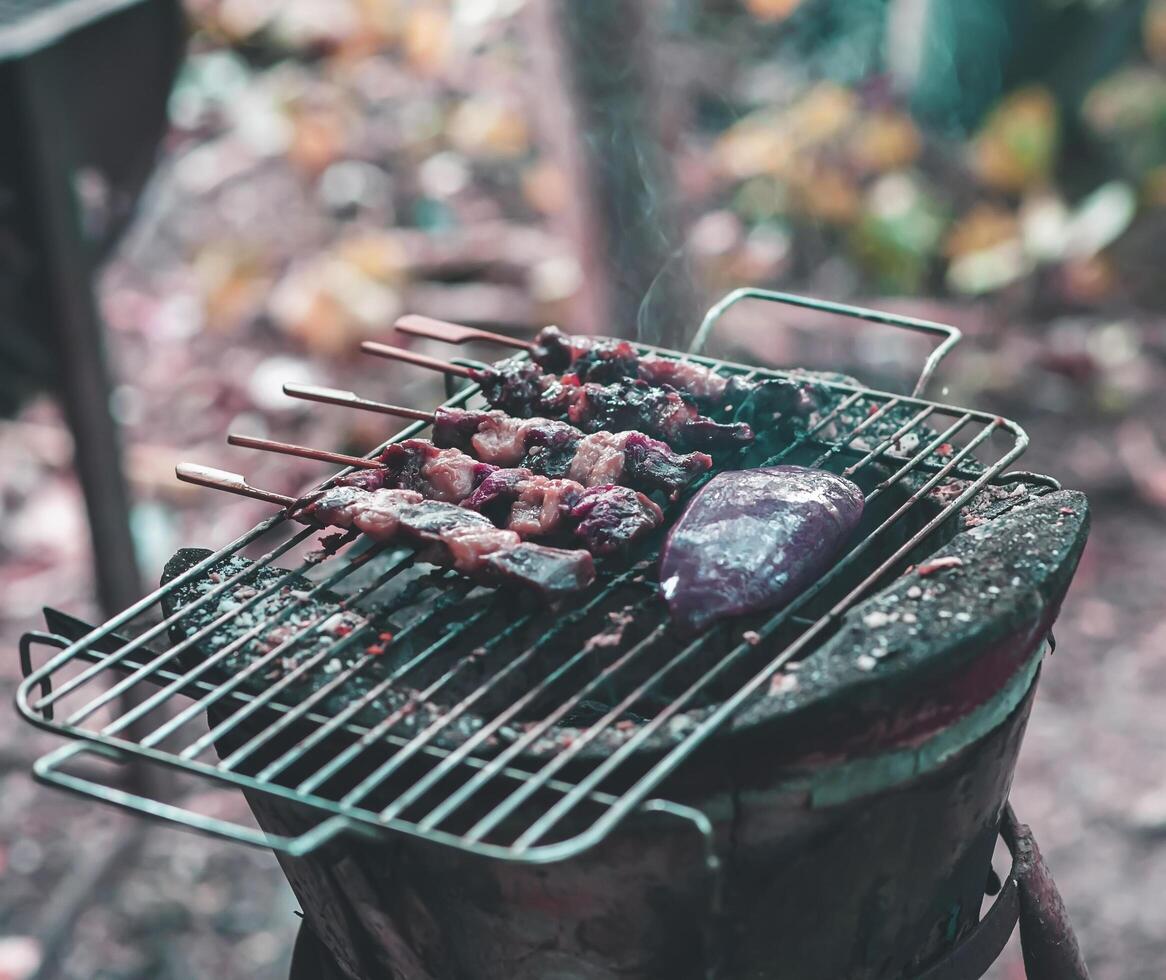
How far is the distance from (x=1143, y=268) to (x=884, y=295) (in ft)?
6.21

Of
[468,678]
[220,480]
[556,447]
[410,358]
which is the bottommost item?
[468,678]

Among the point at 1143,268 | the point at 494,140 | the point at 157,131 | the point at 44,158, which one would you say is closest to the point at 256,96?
the point at 494,140

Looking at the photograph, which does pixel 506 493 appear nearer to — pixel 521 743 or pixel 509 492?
pixel 509 492

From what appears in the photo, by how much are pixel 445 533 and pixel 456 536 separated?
0.03m

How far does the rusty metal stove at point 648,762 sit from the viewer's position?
90.0 inches

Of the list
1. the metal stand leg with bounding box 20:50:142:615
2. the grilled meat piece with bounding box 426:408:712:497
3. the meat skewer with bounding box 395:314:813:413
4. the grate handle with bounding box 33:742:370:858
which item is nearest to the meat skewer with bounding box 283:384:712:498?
the grilled meat piece with bounding box 426:408:712:497

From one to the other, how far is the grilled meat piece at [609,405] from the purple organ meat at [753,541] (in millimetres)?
299

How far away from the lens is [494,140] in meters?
10.2

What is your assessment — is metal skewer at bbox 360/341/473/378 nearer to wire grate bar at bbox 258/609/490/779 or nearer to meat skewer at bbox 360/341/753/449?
meat skewer at bbox 360/341/753/449

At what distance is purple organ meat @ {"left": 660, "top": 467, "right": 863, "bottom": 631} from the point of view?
2.61 meters

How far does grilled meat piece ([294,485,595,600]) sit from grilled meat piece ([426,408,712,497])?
321 mm

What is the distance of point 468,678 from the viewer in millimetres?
2932

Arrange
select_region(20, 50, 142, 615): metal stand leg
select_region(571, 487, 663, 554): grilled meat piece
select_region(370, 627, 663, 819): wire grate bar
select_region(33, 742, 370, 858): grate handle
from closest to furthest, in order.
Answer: select_region(33, 742, 370, 858): grate handle
select_region(370, 627, 663, 819): wire grate bar
select_region(571, 487, 663, 554): grilled meat piece
select_region(20, 50, 142, 615): metal stand leg

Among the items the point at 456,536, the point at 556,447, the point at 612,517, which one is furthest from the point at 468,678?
the point at 556,447
